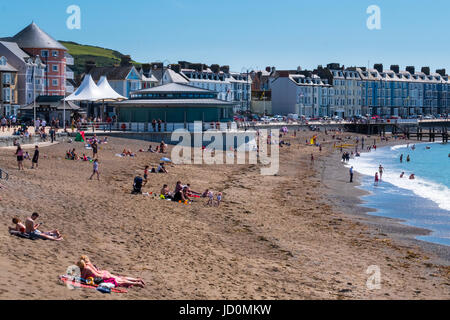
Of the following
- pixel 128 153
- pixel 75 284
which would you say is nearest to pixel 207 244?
→ pixel 75 284

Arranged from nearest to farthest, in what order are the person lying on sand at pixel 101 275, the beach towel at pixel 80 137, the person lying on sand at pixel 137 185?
the person lying on sand at pixel 101 275
the person lying on sand at pixel 137 185
the beach towel at pixel 80 137

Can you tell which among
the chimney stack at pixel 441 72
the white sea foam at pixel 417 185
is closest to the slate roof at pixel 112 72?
the white sea foam at pixel 417 185

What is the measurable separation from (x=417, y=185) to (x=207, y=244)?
25.9m

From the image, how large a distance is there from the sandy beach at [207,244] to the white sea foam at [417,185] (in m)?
4.92

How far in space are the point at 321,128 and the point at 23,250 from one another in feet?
268

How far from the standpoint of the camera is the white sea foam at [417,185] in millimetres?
34969

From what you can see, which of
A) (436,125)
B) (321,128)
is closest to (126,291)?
(321,128)

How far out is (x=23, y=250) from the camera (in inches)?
572

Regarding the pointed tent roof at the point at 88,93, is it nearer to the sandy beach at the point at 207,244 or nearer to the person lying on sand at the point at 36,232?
the sandy beach at the point at 207,244

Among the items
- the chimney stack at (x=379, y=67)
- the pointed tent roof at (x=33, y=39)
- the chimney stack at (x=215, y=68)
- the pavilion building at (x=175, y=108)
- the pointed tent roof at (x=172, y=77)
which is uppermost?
the chimney stack at (x=379, y=67)

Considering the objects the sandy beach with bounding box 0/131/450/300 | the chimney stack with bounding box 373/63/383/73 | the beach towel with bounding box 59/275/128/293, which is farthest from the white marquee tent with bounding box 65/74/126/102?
the chimney stack with bounding box 373/63/383/73

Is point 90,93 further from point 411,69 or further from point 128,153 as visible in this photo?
point 411,69
